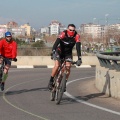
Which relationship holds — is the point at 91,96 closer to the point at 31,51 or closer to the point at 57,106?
the point at 57,106

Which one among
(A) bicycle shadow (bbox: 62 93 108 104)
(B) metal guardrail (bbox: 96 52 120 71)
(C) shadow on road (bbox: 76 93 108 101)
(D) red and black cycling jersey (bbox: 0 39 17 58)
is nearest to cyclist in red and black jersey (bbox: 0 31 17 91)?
(D) red and black cycling jersey (bbox: 0 39 17 58)

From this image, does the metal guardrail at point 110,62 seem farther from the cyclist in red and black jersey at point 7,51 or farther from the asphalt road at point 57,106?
the cyclist in red and black jersey at point 7,51

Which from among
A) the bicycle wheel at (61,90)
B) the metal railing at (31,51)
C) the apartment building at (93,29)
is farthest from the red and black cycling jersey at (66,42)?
the apartment building at (93,29)

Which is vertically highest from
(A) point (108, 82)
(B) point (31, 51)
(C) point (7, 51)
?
(C) point (7, 51)

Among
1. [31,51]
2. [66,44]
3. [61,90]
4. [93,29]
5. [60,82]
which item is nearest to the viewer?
[61,90]

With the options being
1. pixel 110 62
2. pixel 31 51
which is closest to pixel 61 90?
pixel 110 62

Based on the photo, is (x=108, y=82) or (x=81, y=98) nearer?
(x=81, y=98)

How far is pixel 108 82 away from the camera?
12.5 metres

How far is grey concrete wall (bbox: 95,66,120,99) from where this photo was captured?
37.8ft

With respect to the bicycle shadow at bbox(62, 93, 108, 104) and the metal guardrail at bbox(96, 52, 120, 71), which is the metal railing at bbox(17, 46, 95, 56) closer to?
the metal guardrail at bbox(96, 52, 120, 71)

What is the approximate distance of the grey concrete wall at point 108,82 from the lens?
37.8 feet

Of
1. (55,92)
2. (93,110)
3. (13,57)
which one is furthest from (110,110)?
(13,57)

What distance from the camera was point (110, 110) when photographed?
9531 millimetres

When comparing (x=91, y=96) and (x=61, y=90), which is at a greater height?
(x=61, y=90)
